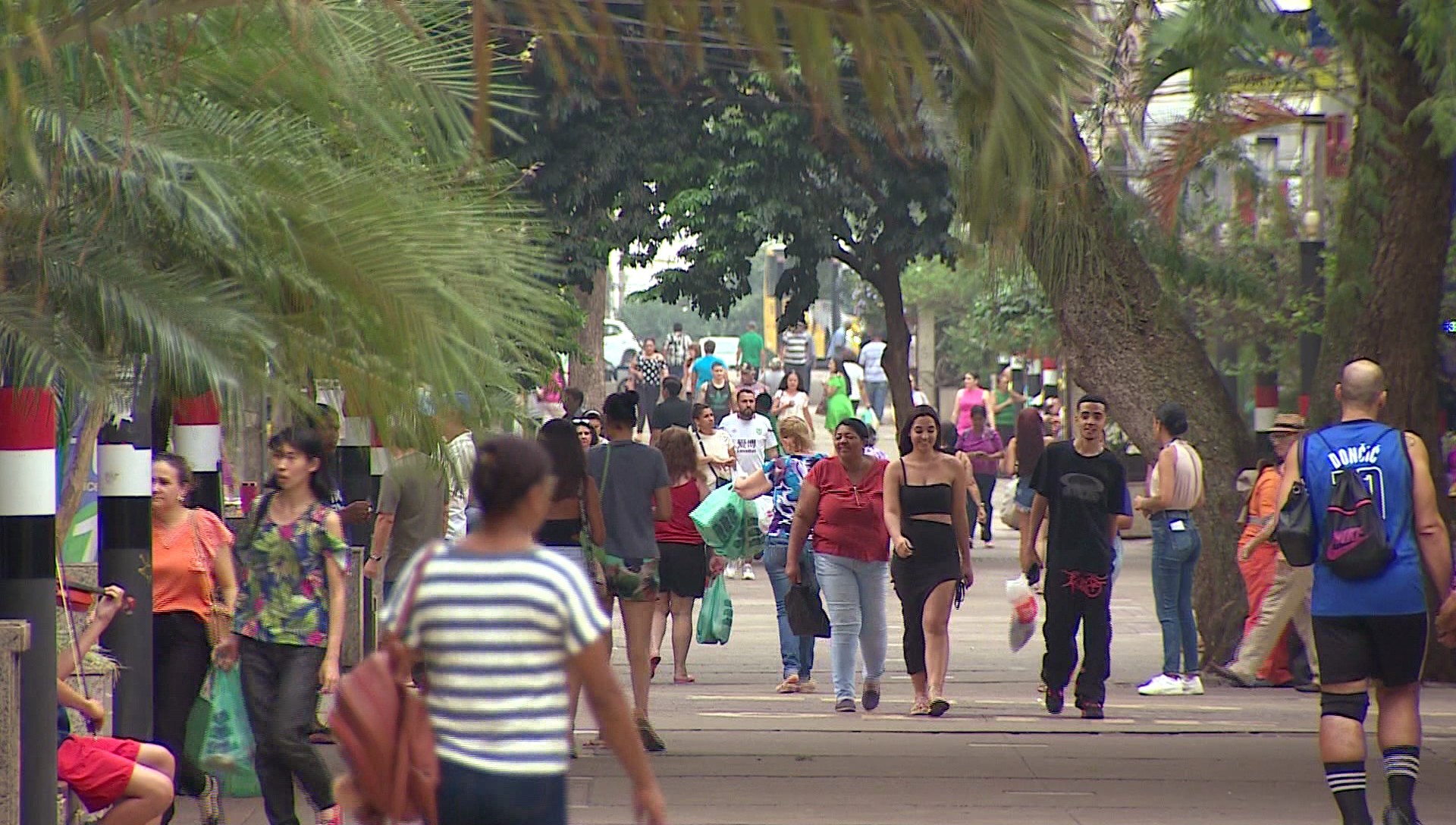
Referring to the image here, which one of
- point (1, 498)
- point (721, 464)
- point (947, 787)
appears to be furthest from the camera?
point (721, 464)

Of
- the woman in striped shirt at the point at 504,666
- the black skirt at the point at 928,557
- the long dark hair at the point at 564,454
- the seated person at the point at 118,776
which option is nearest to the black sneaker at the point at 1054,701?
the black skirt at the point at 928,557

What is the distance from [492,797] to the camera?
14.7ft

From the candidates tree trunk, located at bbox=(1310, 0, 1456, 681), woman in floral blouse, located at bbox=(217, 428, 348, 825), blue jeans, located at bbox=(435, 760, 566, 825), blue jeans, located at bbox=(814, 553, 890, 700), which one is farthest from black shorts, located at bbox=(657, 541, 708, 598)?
blue jeans, located at bbox=(435, 760, 566, 825)

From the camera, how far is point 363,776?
180 inches

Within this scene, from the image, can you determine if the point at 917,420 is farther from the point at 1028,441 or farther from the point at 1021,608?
the point at 1028,441

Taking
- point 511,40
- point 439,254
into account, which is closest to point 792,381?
point 511,40

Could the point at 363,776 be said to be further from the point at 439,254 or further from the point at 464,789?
the point at 439,254

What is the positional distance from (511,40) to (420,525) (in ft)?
8.02

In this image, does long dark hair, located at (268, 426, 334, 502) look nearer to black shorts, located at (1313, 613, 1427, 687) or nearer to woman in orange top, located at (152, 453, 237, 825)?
woman in orange top, located at (152, 453, 237, 825)

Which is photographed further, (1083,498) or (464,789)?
(1083,498)

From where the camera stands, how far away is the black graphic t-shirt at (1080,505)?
36.3 feet

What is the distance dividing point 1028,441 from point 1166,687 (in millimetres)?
9341

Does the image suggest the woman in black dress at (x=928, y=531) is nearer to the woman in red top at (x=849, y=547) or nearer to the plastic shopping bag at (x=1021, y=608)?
the woman in red top at (x=849, y=547)

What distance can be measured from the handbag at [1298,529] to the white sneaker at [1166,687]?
507 cm
